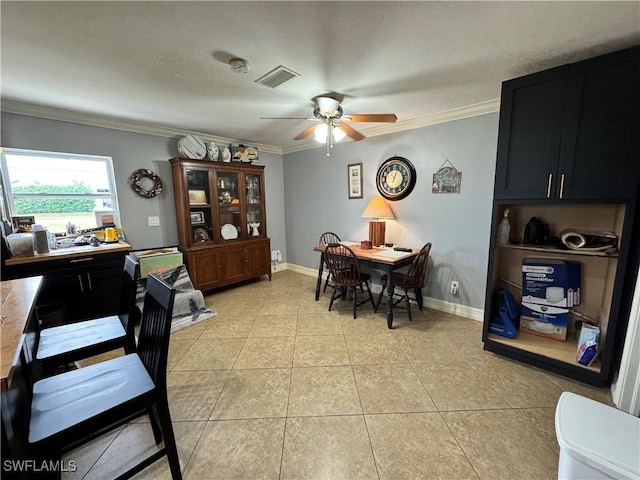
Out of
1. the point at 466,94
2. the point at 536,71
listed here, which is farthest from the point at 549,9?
the point at 466,94

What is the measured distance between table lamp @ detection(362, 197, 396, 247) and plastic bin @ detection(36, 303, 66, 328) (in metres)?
3.37

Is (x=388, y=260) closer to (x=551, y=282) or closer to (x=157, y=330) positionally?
(x=551, y=282)

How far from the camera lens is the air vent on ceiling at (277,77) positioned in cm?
193

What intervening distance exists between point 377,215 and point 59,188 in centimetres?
367

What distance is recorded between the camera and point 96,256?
8.82 feet

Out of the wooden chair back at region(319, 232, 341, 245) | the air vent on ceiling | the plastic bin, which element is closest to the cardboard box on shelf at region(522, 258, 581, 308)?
the wooden chair back at region(319, 232, 341, 245)

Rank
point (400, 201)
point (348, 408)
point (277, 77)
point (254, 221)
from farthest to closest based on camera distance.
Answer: point (254, 221)
point (400, 201)
point (277, 77)
point (348, 408)

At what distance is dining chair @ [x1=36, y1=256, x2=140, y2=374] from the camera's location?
1.47 meters

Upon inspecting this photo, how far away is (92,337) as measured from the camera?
1604 millimetres

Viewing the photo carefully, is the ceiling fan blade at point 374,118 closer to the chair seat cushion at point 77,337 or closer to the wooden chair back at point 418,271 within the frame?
the wooden chair back at point 418,271

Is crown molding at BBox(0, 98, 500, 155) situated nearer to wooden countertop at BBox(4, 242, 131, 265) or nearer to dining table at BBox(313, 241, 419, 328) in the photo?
wooden countertop at BBox(4, 242, 131, 265)

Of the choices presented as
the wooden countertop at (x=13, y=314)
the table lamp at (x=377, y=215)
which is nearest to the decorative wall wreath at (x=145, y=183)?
the wooden countertop at (x=13, y=314)

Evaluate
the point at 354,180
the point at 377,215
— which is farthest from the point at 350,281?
the point at 354,180

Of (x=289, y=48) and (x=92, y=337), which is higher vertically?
(x=289, y=48)
